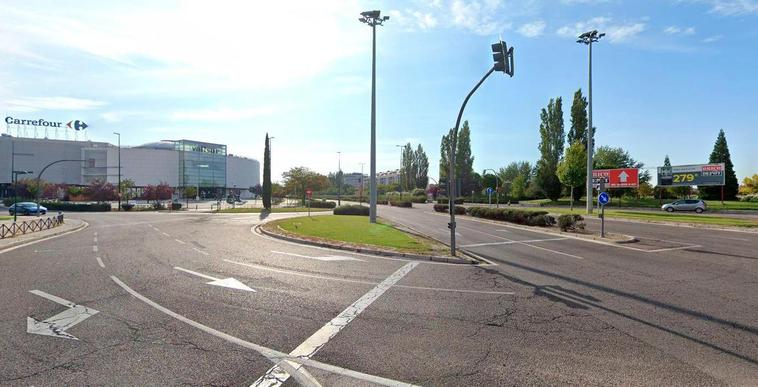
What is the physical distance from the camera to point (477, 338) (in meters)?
5.62

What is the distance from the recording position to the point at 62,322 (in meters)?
6.14

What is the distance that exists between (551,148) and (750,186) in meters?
32.9

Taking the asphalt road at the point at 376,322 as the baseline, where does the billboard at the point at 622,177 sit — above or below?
above

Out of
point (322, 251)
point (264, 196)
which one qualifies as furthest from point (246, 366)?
point (264, 196)

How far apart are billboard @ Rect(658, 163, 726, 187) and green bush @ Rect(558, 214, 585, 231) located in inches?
1845

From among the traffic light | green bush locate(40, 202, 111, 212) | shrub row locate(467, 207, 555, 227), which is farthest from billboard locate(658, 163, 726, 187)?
green bush locate(40, 202, 111, 212)

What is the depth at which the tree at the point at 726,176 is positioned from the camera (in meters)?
61.1

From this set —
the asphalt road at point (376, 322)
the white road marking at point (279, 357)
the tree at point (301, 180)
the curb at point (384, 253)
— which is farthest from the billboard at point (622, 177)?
the white road marking at point (279, 357)

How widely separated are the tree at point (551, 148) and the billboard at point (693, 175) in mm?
14295

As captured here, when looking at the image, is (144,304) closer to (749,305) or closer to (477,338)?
(477,338)

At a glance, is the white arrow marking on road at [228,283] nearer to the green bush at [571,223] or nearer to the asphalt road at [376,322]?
the asphalt road at [376,322]

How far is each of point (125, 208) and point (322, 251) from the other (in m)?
51.4

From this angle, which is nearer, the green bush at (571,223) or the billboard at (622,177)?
the green bush at (571,223)

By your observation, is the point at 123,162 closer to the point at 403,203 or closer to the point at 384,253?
the point at 403,203
